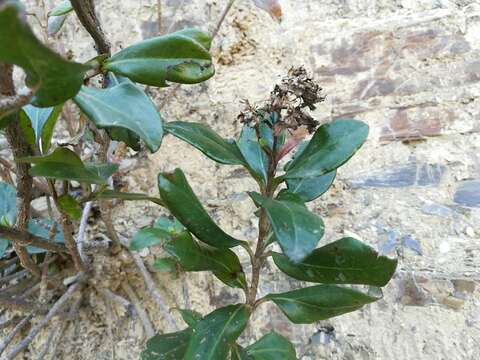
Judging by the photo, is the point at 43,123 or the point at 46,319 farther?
the point at 46,319

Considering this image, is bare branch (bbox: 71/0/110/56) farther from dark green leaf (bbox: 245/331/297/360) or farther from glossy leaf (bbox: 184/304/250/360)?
dark green leaf (bbox: 245/331/297/360)

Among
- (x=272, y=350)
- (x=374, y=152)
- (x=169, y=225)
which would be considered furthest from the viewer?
(x=374, y=152)

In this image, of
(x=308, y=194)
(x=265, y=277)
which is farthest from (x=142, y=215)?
(x=308, y=194)

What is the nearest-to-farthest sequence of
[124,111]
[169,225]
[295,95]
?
[124,111] < [295,95] < [169,225]

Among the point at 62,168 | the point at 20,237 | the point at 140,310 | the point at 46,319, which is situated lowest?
the point at 140,310

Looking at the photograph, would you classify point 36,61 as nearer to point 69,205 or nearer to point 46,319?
point 69,205

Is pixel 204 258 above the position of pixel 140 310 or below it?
above

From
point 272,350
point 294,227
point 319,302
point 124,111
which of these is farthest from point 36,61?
point 272,350

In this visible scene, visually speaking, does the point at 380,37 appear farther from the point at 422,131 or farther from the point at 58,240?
the point at 58,240
